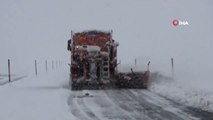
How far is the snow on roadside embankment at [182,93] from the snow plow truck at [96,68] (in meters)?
1.04

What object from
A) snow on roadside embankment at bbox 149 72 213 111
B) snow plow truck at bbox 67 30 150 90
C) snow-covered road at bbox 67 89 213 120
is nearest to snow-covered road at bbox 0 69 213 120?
snow-covered road at bbox 67 89 213 120

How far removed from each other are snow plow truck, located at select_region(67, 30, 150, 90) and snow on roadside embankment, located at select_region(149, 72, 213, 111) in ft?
3.42

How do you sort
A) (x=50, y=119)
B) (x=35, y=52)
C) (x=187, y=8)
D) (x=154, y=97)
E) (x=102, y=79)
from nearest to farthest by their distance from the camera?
(x=50, y=119), (x=154, y=97), (x=102, y=79), (x=35, y=52), (x=187, y=8)

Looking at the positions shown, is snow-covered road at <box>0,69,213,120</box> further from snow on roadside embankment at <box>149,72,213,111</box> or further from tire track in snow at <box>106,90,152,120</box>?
snow on roadside embankment at <box>149,72,213,111</box>

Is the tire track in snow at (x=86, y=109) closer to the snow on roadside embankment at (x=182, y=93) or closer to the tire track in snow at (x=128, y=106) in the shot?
the tire track in snow at (x=128, y=106)

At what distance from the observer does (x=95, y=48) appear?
22922mm

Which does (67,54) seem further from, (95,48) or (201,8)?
(95,48)

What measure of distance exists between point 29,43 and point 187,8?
41.6 meters

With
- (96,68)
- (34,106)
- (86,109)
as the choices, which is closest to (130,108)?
(86,109)

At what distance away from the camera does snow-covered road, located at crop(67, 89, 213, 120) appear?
489 inches

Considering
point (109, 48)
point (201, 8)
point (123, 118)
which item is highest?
point (201, 8)

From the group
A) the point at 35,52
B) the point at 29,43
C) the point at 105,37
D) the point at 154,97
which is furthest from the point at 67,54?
the point at 154,97

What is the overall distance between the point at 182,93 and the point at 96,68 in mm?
6297

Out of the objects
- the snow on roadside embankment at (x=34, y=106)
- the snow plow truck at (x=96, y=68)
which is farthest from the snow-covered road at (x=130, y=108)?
the snow plow truck at (x=96, y=68)
